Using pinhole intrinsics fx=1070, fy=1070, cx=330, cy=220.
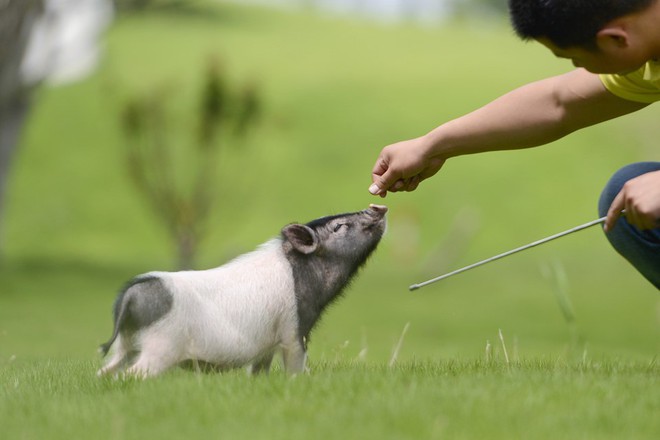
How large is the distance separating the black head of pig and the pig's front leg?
0.07 meters

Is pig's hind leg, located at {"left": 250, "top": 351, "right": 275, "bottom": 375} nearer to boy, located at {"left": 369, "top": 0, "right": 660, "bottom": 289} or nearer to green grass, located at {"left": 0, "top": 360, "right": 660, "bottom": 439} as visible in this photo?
→ green grass, located at {"left": 0, "top": 360, "right": 660, "bottom": 439}

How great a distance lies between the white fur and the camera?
4145mm

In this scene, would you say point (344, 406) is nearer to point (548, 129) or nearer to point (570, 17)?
point (570, 17)

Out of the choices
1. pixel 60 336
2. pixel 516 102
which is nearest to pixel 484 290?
pixel 60 336

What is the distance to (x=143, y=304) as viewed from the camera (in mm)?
4102

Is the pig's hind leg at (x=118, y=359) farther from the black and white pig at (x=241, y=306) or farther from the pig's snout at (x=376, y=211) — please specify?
the pig's snout at (x=376, y=211)

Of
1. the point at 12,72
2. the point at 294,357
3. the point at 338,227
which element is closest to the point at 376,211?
the point at 338,227

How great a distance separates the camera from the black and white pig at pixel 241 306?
4.13 m

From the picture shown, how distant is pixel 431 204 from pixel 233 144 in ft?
19.9

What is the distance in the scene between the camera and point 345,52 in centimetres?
2933

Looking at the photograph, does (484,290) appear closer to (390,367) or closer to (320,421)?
(390,367)

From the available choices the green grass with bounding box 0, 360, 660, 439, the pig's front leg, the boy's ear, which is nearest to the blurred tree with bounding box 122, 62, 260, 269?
the pig's front leg

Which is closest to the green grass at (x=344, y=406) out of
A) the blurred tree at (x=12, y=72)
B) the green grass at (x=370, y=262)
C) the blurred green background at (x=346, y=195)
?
the green grass at (x=370, y=262)

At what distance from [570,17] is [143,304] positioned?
1.90 m
